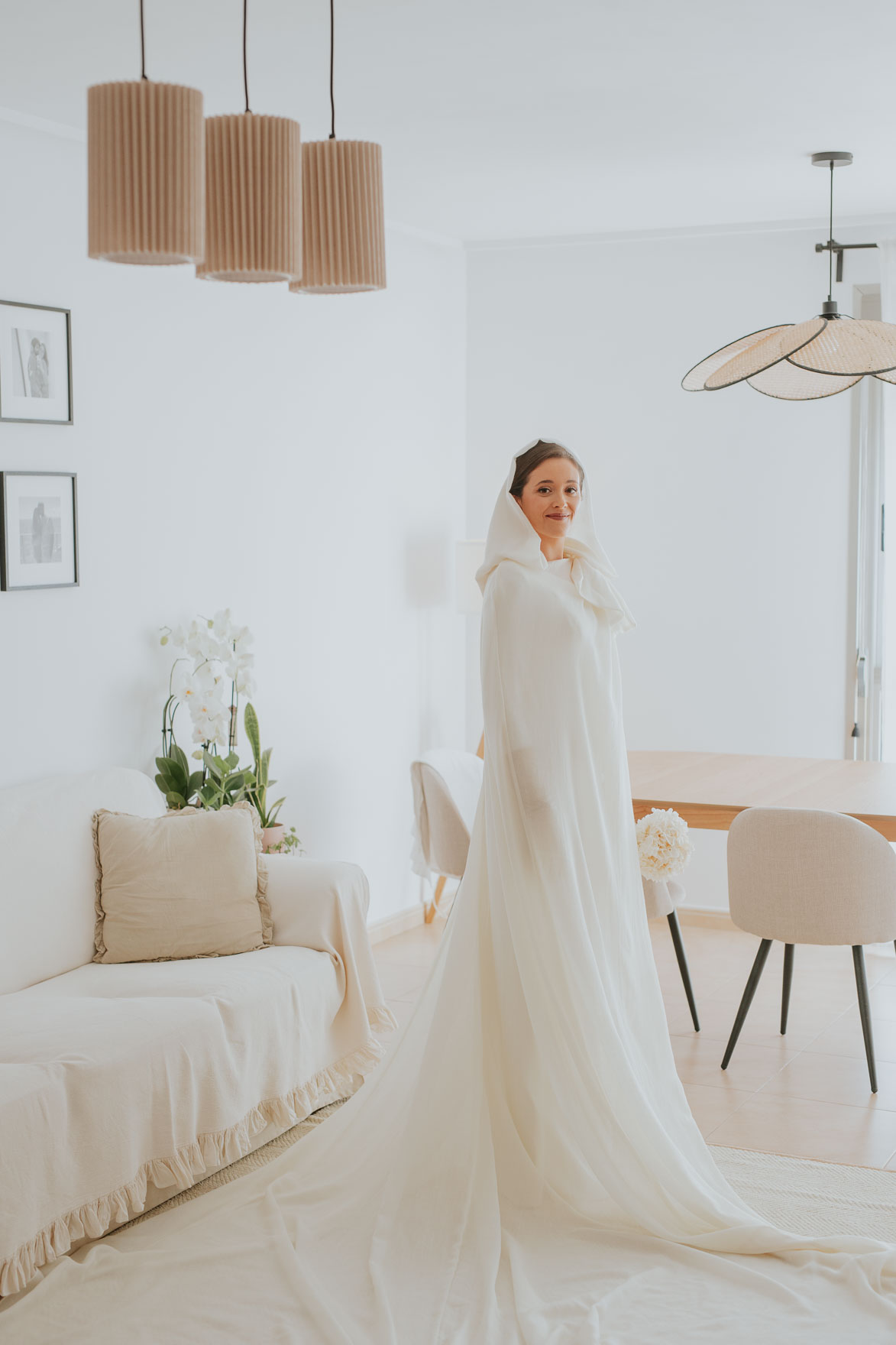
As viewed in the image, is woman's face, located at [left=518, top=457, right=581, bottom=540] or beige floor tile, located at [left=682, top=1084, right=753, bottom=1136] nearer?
woman's face, located at [left=518, top=457, right=581, bottom=540]

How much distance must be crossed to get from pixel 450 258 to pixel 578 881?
377cm

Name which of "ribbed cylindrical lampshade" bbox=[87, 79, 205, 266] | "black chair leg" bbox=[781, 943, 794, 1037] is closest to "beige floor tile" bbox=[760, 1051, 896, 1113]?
"black chair leg" bbox=[781, 943, 794, 1037]

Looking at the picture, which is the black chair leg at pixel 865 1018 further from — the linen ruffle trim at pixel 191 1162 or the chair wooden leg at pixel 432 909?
the chair wooden leg at pixel 432 909

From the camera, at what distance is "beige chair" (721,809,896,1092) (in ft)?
12.0

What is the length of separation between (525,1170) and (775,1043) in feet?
5.45

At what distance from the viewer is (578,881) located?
2828 mm

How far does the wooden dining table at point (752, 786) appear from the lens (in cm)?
399

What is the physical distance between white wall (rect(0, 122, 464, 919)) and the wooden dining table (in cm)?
113

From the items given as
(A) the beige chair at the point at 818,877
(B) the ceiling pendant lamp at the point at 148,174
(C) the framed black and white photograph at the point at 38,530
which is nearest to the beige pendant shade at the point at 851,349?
(A) the beige chair at the point at 818,877

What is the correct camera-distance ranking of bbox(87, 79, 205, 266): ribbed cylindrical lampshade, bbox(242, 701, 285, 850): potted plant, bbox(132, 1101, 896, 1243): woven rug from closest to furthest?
bbox(87, 79, 205, 266): ribbed cylindrical lampshade → bbox(132, 1101, 896, 1243): woven rug → bbox(242, 701, 285, 850): potted plant

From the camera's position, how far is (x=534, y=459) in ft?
9.92

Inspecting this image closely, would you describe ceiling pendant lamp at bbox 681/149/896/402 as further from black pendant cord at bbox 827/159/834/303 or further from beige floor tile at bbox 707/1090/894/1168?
beige floor tile at bbox 707/1090/894/1168

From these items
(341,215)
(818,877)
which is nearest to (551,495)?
(341,215)

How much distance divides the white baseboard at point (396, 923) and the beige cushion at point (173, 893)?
1.71 metres
